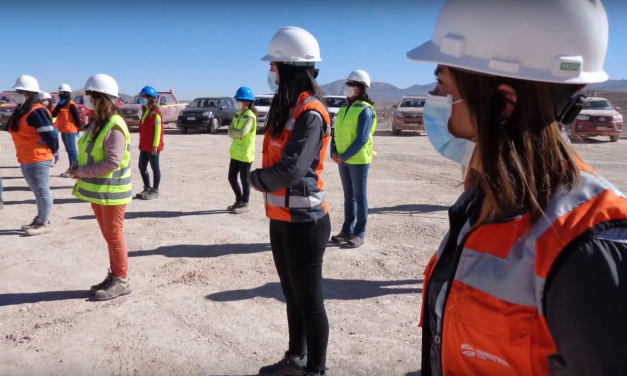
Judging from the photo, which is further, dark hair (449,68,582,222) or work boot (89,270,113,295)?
work boot (89,270,113,295)

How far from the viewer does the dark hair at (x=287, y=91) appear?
2.95m

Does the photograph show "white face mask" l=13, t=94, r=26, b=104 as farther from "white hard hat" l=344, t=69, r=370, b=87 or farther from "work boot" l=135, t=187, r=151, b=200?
"white hard hat" l=344, t=69, r=370, b=87

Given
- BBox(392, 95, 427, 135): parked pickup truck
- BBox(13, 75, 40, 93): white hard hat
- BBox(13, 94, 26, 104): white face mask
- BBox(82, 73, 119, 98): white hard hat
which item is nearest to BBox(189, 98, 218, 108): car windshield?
BBox(392, 95, 427, 135): parked pickup truck

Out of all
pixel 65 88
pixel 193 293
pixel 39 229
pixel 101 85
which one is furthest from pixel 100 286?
pixel 65 88

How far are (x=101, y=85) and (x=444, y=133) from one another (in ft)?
12.9

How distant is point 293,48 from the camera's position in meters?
3.04

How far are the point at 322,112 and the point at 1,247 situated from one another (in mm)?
5000

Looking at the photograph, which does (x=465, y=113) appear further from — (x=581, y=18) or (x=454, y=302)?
(x=454, y=302)

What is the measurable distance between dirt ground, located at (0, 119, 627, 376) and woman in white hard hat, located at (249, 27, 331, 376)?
0.76 m

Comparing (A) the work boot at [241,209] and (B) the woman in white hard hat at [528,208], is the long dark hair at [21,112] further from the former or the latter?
(B) the woman in white hard hat at [528,208]

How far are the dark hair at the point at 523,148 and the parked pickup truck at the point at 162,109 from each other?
2146cm

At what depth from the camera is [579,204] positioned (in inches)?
40.7

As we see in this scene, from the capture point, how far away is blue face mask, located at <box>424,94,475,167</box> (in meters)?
1.30

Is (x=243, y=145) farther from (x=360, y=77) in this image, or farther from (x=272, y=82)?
(x=272, y=82)
